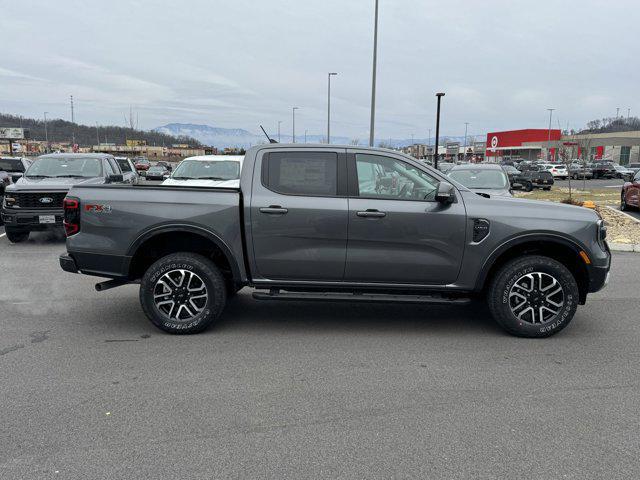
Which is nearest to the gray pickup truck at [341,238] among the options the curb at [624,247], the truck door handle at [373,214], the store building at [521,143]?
the truck door handle at [373,214]

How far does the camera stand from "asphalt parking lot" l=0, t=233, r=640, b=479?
9.99 ft

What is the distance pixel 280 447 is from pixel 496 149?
333ft

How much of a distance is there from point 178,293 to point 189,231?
628 mm

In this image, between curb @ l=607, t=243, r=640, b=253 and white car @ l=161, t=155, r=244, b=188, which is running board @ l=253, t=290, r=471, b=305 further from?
curb @ l=607, t=243, r=640, b=253

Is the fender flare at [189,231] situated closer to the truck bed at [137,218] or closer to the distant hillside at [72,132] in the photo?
the truck bed at [137,218]

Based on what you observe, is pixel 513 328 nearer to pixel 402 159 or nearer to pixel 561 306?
pixel 561 306

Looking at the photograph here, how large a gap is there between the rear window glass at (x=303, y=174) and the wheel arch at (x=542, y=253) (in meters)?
1.66

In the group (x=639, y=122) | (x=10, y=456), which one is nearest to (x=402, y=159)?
(x=10, y=456)

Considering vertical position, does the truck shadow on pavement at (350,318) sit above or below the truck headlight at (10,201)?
below

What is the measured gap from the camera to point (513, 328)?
5.18 metres

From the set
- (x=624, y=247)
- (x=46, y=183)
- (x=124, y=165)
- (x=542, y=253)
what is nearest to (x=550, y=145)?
(x=624, y=247)

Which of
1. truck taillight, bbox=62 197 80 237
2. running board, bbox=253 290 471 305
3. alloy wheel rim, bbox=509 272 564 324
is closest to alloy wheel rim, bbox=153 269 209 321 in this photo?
running board, bbox=253 290 471 305

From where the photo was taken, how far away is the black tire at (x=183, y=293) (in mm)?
5168

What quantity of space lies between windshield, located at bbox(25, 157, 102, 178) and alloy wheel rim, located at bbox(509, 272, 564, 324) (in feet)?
31.5
